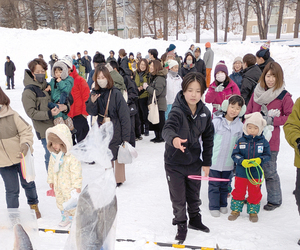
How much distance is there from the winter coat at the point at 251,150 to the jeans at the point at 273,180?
1.05ft

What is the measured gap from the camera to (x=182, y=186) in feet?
9.38

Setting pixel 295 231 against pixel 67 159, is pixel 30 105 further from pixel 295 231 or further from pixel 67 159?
pixel 295 231

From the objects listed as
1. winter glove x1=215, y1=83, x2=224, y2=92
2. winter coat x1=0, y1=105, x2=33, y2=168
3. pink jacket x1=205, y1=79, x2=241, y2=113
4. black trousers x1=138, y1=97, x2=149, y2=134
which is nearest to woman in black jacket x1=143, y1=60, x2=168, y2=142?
black trousers x1=138, y1=97, x2=149, y2=134

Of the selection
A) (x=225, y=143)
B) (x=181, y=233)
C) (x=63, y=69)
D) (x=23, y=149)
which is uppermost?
(x=63, y=69)

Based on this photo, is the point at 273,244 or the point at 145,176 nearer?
the point at 273,244

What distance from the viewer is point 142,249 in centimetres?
276

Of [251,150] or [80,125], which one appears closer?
[251,150]

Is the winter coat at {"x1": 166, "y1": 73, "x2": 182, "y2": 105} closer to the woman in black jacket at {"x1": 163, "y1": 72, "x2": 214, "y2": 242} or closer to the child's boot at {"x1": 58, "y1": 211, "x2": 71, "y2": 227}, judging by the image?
the woman in black jacket at {"x1": 163, "y1": 72, "x2": 214, "y2": 242}

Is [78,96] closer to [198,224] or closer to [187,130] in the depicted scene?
[187,130]

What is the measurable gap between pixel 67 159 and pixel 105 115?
1100mm

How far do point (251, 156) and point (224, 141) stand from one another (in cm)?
38

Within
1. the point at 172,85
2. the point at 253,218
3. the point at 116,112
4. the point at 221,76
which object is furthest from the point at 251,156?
the point at 172,85

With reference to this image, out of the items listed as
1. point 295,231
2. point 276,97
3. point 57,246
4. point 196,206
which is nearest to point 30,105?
point 57,246

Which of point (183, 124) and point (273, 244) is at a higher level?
point (183, 124)
